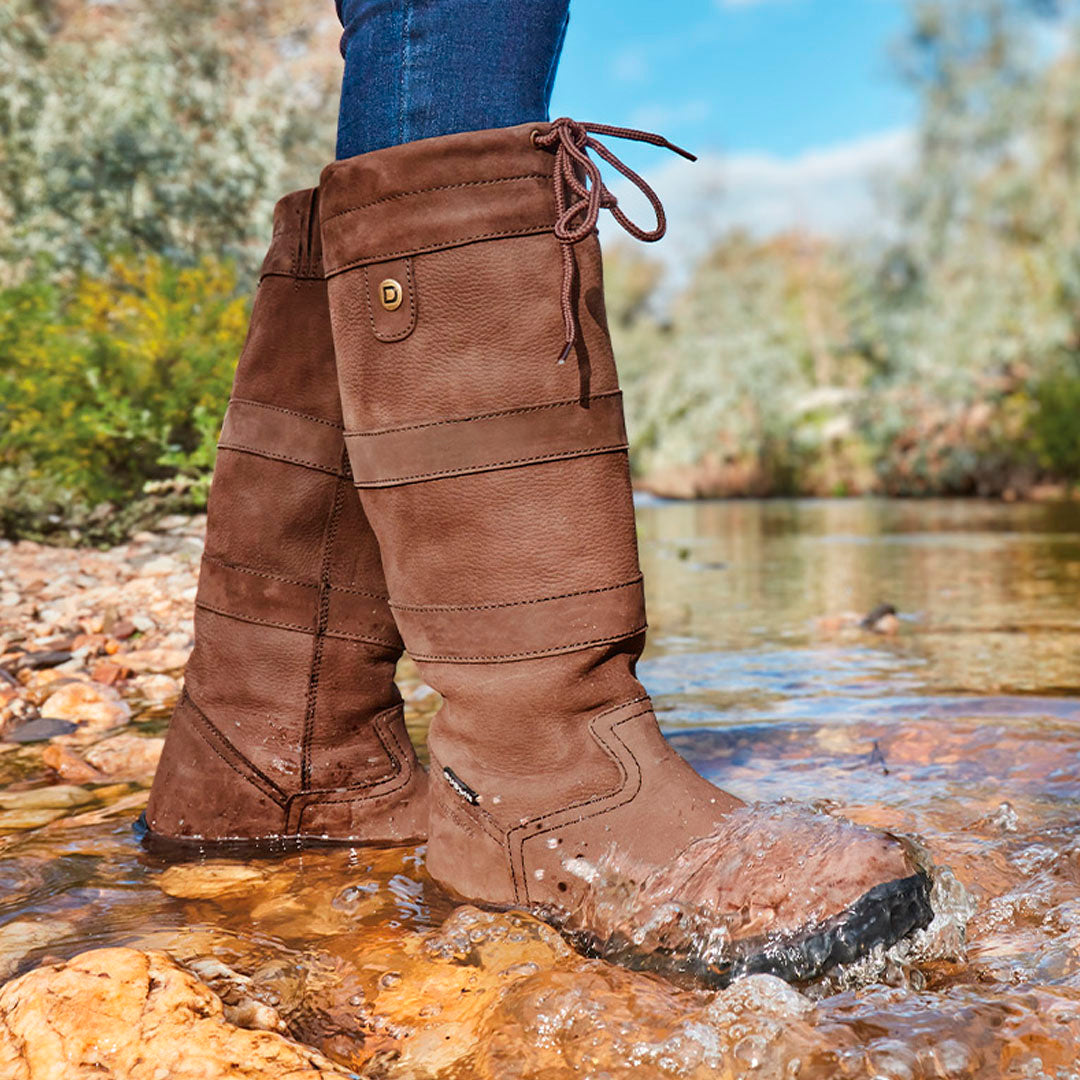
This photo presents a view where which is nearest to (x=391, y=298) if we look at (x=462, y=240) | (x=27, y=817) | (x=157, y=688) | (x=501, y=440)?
(x=462, y=240)

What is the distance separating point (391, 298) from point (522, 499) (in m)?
0.32

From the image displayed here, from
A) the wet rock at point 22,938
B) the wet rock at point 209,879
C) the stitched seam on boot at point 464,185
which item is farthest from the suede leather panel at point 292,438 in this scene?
the wet rock at point 22,938

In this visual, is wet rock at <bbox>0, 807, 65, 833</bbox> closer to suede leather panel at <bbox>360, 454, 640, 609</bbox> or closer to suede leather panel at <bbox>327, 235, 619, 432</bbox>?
suede leather panel at <bbox>360, 454, 640, 609</bbox>

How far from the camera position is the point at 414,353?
1.49 metres

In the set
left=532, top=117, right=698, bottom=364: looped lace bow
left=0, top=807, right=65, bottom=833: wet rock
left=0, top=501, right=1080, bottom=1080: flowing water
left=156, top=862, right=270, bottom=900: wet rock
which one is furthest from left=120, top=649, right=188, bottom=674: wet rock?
left=532, top=117, right=698, bottom=364: looped lace bow

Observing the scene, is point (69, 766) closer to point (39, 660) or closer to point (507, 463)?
point (39, 660)

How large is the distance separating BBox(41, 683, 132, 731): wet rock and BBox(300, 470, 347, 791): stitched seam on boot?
103 cm

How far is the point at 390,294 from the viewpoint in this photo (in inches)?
58.7

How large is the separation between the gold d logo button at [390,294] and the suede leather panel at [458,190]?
34mm

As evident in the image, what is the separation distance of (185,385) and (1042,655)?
443cm

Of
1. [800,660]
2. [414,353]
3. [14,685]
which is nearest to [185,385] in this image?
[14,685]

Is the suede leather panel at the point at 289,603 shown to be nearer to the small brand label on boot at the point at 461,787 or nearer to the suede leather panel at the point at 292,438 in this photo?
the suede leather panel at the point at 292,438

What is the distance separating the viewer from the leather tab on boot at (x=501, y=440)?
1.47 m

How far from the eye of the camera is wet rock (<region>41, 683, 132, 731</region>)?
8.78 feet
